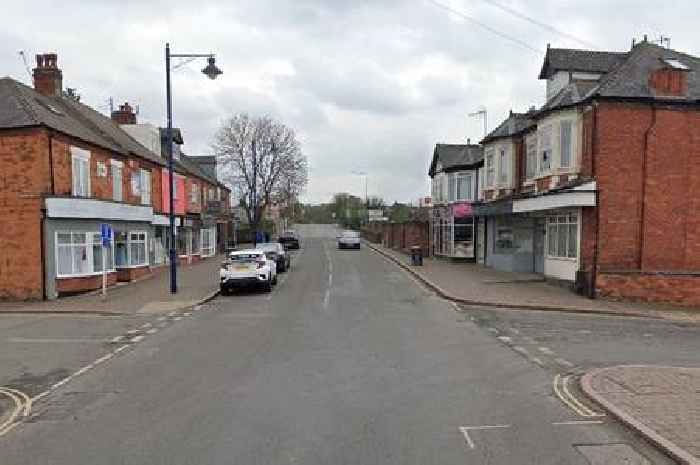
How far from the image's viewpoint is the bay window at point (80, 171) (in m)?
20.6

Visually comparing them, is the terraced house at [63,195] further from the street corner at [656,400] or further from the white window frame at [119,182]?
the street corner at [656,400]

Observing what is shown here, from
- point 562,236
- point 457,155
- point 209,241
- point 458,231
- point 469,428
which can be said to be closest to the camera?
point 469,428

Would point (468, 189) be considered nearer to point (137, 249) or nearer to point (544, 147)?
point (544, 147)

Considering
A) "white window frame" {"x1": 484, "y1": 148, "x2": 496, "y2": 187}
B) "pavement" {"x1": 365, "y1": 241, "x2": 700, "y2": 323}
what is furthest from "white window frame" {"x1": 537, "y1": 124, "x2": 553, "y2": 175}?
"white window frame" {"x1": 484, "y1": 148, "x2": 496, "y2": 187}

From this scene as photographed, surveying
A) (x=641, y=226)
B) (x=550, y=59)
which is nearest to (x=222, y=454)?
(x=641, y=226)

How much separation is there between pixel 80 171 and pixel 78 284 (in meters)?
4.27

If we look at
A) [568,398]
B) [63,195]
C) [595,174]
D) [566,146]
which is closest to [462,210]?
[566,146]

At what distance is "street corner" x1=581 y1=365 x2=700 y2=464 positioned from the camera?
5749 millimetres

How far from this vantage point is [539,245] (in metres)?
25.5

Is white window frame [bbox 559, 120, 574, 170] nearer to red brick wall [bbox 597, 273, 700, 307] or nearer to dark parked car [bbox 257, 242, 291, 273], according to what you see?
red brick wall [bbox 597, 273, 700, 307]

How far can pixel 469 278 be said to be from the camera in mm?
24172

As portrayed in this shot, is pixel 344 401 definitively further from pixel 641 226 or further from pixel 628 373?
pixel 641 226

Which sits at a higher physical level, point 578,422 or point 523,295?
point 578,422

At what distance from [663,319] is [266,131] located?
4330 cm
